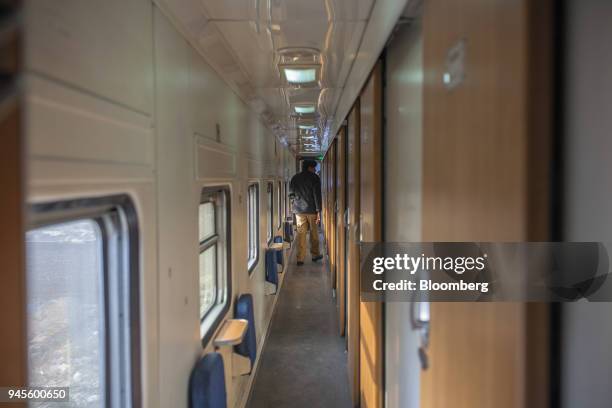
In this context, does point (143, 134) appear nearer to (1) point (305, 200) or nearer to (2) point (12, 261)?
(2) point (12, 261)

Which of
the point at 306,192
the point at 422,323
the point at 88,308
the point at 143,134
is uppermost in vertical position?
the point at 143,134

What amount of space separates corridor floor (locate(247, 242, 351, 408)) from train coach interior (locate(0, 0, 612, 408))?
2.12 ft

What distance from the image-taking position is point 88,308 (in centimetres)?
146

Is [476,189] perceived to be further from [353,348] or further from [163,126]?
[353,348]

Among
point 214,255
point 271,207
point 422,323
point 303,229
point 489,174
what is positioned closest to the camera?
point 489,174

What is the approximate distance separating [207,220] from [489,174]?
2336mm

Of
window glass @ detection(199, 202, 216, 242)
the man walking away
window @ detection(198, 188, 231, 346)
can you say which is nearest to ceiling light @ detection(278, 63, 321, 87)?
window @ detection(198, 188, 231, 346)

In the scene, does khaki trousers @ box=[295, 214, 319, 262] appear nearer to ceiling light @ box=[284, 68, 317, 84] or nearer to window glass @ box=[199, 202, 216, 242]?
ceiling light @ box=[284, 68, 317, 84]

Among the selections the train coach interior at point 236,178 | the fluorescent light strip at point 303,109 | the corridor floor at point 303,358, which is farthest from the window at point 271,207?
the train coach interior at point 236,178

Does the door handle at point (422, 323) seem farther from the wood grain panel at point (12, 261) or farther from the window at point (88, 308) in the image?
the wood grain panel at point (12, 261)

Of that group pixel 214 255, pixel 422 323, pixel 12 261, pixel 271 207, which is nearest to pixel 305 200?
pixel 271 207

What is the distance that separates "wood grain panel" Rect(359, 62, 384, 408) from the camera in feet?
7.55

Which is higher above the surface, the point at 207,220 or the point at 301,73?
the point at 301,73

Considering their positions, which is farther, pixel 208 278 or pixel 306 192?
pixel 306 192
